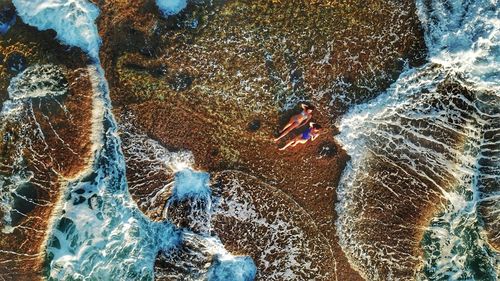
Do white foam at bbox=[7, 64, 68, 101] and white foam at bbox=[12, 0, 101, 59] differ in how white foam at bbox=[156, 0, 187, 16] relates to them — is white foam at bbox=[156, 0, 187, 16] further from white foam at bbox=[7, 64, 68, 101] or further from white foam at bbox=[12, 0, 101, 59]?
white foam at bbox=[7, 64, 68, 101]

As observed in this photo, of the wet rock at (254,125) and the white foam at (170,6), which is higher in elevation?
the white foam at (170,6)

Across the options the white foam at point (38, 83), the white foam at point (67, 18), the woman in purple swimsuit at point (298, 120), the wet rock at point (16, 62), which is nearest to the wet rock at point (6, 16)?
the white foam at point (67, 18)

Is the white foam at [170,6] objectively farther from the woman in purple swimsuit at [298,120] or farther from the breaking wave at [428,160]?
the breaking wave at [428,160]

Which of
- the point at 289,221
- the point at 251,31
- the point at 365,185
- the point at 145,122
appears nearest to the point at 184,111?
the point at 145,122

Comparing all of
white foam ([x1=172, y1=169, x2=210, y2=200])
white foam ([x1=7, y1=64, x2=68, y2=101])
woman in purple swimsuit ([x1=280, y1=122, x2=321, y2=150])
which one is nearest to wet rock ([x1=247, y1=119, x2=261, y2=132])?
woman in purple swimsuit ([x1=280, y1=122, x2=321, y2=150])

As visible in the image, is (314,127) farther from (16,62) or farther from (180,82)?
(16,62)

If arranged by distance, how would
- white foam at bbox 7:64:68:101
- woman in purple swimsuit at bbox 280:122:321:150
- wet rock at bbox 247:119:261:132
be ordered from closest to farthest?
white foam at bbox 7:64:68:101
woman in purple swimsuit at bbox 280:122:321:150
wet rock at bbox 247:119:261:132

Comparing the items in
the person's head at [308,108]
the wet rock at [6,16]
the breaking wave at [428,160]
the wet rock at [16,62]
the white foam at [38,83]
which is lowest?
the breaking wave at [428,160]
